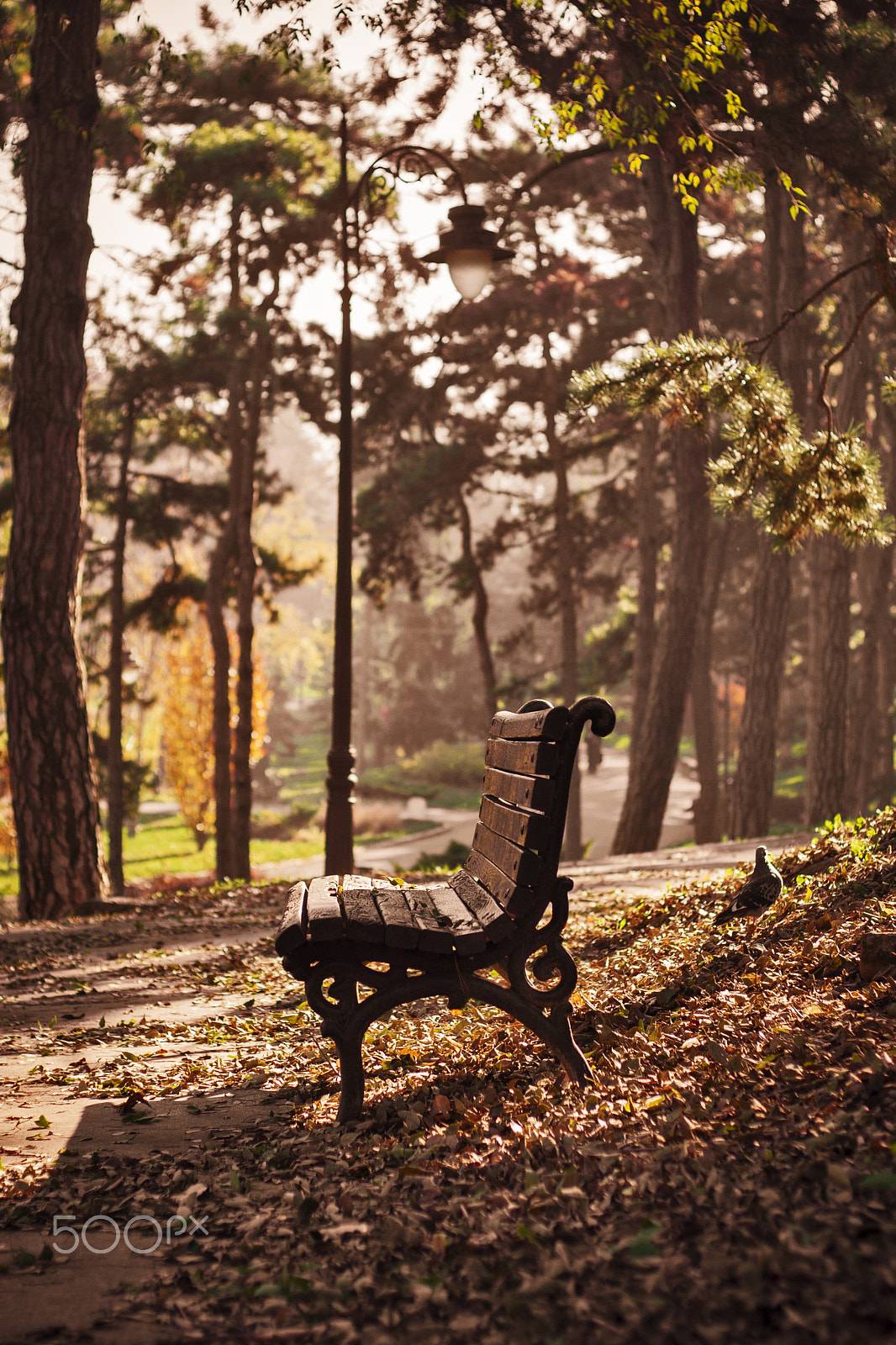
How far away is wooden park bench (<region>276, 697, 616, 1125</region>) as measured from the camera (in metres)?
3.14

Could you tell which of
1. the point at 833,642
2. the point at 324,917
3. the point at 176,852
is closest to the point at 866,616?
the point at 833,642

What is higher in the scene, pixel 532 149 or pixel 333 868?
pixel 532 149

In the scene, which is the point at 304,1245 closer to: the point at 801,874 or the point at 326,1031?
the point at 326,1031

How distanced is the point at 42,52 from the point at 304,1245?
9.65 metres

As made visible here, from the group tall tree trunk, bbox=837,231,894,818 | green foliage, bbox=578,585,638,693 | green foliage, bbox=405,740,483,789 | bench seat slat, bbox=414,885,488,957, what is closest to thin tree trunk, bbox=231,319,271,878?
green foliage, bbox=578,585,638,693

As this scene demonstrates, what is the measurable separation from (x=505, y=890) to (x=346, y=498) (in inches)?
241

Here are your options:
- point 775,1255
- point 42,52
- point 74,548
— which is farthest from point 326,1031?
point 42,52

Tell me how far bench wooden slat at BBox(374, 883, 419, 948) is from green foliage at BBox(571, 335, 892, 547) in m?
3.07

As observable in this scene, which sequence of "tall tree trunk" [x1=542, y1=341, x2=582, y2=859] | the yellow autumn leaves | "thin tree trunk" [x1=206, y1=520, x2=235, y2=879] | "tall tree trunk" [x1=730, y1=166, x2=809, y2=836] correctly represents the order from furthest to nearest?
1. the yellow autumn leaves
2. "tall tree trunk" [x1=542, y1=341, x2=582, y2=859]
3. "thin tree trunk" [x1=206, y1=520, x2=235, y2=879]
4. "tall tree trunk" [x1=730, y1=166, x2=809, y2=836]

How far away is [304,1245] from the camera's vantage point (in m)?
2.49

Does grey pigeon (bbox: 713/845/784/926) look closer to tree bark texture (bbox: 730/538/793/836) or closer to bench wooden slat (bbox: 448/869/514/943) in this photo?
bench wooden slat (bbox: 448/869/514/943)

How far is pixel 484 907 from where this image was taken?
3471mm

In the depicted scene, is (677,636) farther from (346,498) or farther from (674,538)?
(346,498)

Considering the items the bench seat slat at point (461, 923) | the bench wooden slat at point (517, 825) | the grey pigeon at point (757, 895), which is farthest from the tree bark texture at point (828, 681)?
the bench seat slat at point (461, 923)
